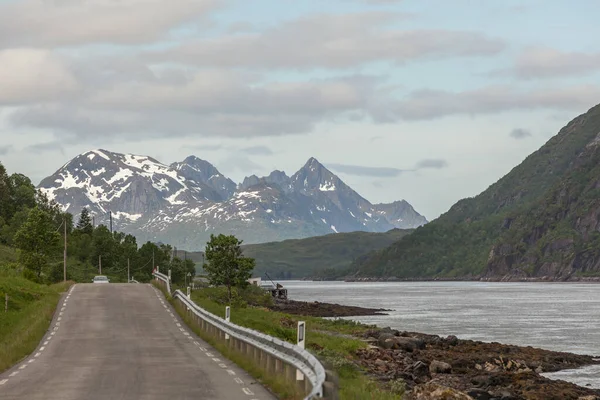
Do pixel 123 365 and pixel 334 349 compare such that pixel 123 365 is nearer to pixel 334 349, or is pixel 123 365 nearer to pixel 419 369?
pixel 334 349

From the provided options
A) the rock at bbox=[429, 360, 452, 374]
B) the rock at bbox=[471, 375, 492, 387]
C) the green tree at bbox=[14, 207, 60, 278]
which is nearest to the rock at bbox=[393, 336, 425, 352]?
the rock at bbox=[429, 360, 452, 374]

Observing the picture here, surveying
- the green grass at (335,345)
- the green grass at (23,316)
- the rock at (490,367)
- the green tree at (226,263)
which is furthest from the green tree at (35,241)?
the rock at (490,367)

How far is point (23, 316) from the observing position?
174ft

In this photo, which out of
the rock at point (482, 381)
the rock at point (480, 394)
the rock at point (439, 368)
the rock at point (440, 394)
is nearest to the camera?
the rock at point (440, 394)

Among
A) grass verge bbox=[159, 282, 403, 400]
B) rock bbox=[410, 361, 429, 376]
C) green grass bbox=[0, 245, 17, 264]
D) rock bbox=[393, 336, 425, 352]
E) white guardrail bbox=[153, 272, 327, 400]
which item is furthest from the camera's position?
green grass bbox=[0, 245, 17, 264]

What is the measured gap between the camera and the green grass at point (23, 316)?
33062 millimetres

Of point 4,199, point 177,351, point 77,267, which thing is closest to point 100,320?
point 177,351

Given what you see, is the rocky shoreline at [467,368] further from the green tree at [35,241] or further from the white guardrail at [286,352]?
the green tree at [35,241]

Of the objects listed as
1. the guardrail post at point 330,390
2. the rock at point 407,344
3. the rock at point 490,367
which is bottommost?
the rock at point 490,367

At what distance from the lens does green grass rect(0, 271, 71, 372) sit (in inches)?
1302

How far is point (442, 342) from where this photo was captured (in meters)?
66.3

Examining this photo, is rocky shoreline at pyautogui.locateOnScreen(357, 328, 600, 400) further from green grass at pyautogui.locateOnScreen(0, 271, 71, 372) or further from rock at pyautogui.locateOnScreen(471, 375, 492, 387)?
green grass at pyautogui.locateOnScreen(0, 271, 71, 372)

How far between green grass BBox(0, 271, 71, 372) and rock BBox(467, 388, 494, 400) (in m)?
16.0

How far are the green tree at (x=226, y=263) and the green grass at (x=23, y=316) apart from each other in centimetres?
1630
